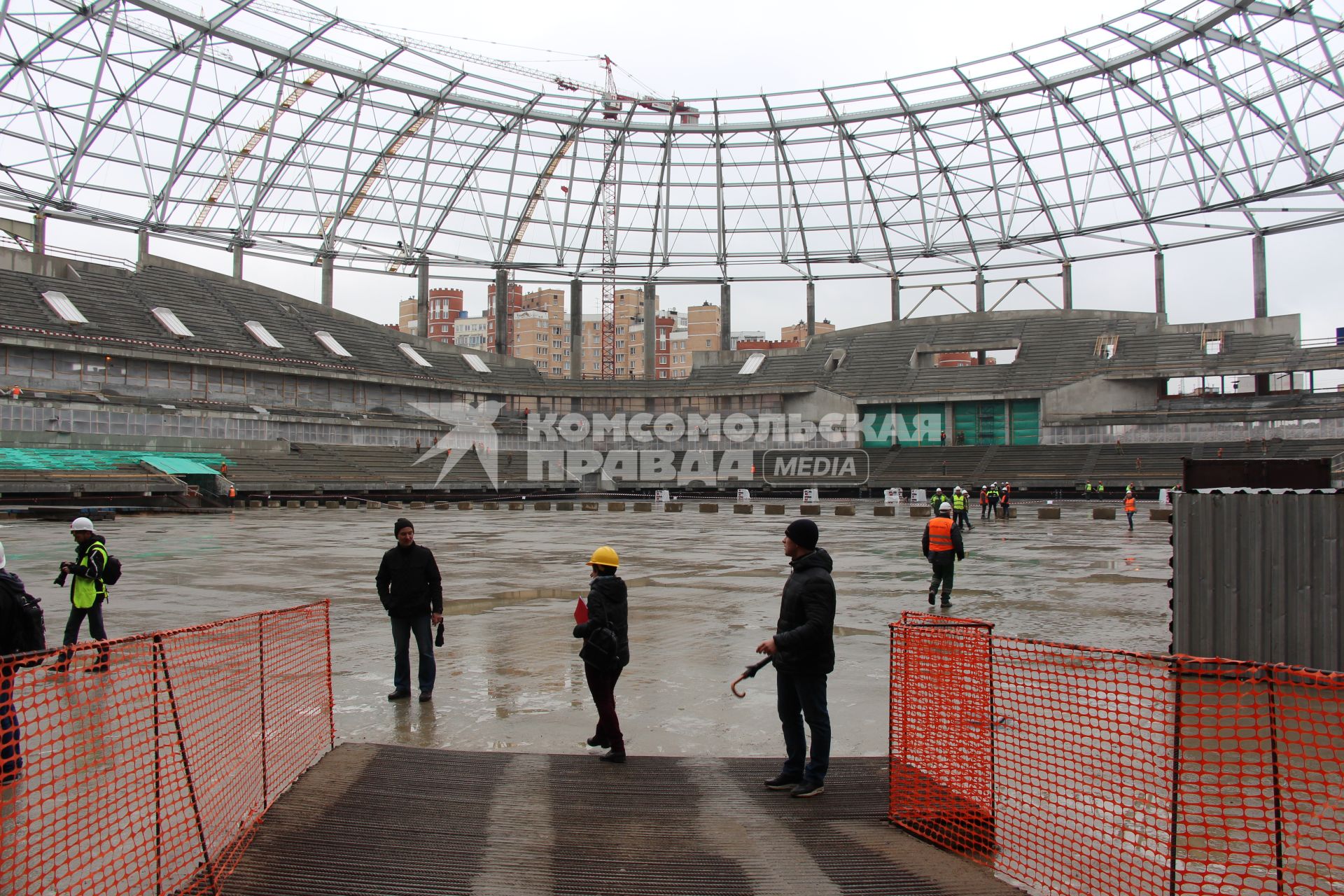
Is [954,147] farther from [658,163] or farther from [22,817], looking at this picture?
[22,817]

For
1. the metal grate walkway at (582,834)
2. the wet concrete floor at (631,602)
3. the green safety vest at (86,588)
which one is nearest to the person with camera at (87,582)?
the green safety vest at (86,588)

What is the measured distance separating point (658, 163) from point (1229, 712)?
60.5 meters

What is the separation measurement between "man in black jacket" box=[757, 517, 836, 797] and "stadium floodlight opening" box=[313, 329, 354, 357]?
202 feet

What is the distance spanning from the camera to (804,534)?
231 inches

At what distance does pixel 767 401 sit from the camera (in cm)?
6925

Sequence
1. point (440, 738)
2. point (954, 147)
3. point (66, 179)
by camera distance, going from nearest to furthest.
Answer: point (440, 738) → point (66, 179) → point (954, 147)

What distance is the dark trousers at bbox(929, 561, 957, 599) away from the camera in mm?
13086

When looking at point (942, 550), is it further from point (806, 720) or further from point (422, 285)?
point (422, 285)

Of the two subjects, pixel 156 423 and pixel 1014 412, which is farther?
pixel 1014 412

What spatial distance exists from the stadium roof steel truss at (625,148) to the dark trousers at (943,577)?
131ft

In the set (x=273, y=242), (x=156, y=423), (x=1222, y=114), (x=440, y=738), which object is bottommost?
(x=440, y=738)

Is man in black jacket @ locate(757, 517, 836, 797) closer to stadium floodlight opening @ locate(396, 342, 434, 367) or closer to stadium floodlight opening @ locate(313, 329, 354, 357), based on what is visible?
stadium floodlight opening @ locate(313, 329, 354, 357)

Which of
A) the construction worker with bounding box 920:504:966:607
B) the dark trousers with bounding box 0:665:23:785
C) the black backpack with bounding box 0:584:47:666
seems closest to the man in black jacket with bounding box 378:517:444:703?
the black backpack with bounding box 0:584:47:666

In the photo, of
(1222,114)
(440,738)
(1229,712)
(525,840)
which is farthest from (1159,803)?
(1222,114)
